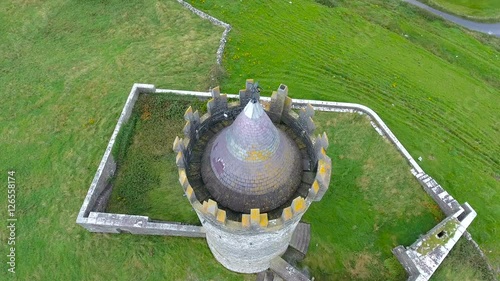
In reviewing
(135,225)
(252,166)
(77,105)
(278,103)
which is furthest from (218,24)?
(252,166)

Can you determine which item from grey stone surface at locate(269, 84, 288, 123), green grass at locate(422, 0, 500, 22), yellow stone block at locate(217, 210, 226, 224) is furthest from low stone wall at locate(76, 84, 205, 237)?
green grass at locate(422, 0, 500, 22)

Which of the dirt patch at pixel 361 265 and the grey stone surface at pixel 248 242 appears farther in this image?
the dirt patch at pixel 361 265

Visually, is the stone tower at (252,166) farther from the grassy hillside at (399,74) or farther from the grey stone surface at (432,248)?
the grassy hillside at (399,74)

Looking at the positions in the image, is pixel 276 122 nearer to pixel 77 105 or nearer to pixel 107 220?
pixel 107 220

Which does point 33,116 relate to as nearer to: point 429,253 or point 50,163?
point 50,163

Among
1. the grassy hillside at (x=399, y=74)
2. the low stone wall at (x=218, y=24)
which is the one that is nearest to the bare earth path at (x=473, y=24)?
the grassy hillside at (x=399, y=74)

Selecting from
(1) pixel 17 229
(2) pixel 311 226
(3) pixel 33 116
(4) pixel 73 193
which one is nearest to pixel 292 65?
(2) pixel 311 226

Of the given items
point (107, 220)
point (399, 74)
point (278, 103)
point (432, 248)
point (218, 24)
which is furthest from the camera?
point (218, 24)
